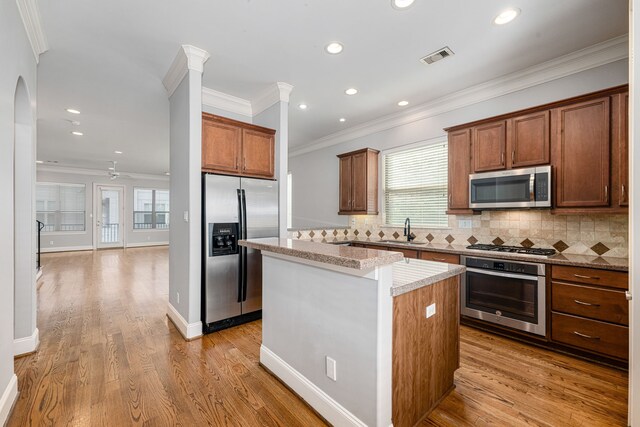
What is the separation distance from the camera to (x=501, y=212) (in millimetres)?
3494

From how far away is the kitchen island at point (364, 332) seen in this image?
1483mm

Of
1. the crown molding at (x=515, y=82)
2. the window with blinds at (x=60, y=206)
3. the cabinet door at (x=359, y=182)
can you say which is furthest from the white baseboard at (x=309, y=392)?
the window with blinds at (x=60, y=206)

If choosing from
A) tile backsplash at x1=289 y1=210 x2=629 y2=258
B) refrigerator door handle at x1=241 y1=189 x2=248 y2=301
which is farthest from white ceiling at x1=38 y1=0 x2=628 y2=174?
tile backsplash at x1=289 y1=210 x2=629 y2=258

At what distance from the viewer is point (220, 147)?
3264 millimetres

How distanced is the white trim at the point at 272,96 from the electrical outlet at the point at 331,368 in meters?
3.07

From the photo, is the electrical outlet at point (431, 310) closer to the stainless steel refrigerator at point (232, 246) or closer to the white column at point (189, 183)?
the stainless steel refrigerator at point (232, 246)

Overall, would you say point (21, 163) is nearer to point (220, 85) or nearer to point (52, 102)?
point (220, 85)

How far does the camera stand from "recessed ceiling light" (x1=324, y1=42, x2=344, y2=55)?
275 cm

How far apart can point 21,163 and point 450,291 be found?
3717 millimetres

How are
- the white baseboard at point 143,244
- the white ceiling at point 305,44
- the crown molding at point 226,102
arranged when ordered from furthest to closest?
the white baseboard at point 143,244, the crown molding at point 226,102, the white ceiling at point 305,44

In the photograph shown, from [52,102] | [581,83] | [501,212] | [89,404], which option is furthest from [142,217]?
[581,83]

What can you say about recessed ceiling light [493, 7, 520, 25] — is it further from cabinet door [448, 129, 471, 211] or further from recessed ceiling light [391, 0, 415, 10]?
cabinet door [448, 129, 471, 211]

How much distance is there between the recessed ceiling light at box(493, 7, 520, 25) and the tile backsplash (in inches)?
78.1

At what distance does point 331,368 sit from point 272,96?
10.7 ft
